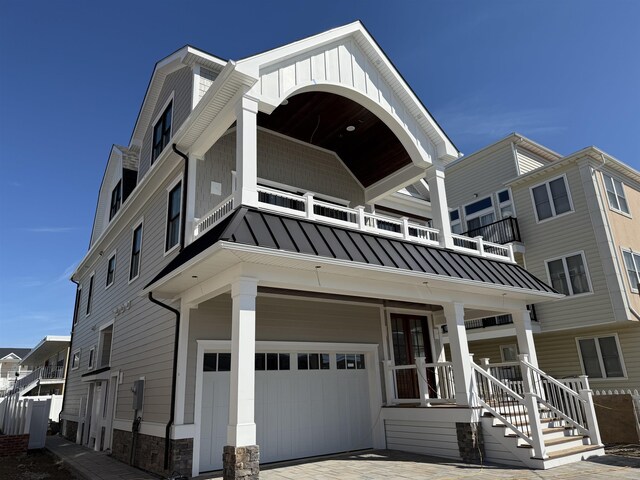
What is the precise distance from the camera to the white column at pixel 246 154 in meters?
7.48

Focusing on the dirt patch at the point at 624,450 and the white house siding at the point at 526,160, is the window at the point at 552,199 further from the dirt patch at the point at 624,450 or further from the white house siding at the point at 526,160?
the dirt patch at the point at 624,450

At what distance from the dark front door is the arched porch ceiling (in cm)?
460

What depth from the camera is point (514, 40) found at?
40.2 feet

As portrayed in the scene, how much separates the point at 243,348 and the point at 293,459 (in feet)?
15.5

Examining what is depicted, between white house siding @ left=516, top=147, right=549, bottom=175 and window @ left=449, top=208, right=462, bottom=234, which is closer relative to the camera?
white house siding @ left=516, top=147, right=549, bottom=175

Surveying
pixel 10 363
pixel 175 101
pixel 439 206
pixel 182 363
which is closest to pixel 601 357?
pixel 439 206

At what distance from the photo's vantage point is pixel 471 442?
884cm

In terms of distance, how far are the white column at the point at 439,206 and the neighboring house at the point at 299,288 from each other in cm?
4

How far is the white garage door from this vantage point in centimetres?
904

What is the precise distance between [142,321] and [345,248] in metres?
6.65

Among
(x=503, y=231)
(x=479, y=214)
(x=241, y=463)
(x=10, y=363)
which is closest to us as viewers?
(x=241, y=463)

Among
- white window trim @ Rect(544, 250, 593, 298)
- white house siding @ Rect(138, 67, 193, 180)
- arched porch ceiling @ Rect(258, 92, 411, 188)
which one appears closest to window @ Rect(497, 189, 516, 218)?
white window trim @ Rect(544, 250, 593, 298)

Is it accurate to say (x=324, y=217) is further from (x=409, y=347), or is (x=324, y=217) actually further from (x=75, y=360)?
(x=75, y=360)

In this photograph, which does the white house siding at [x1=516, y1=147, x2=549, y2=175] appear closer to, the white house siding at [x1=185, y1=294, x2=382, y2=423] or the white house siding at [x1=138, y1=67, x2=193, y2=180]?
the white house siding at [x1=185, y1=294, x2=382, y2=423]
